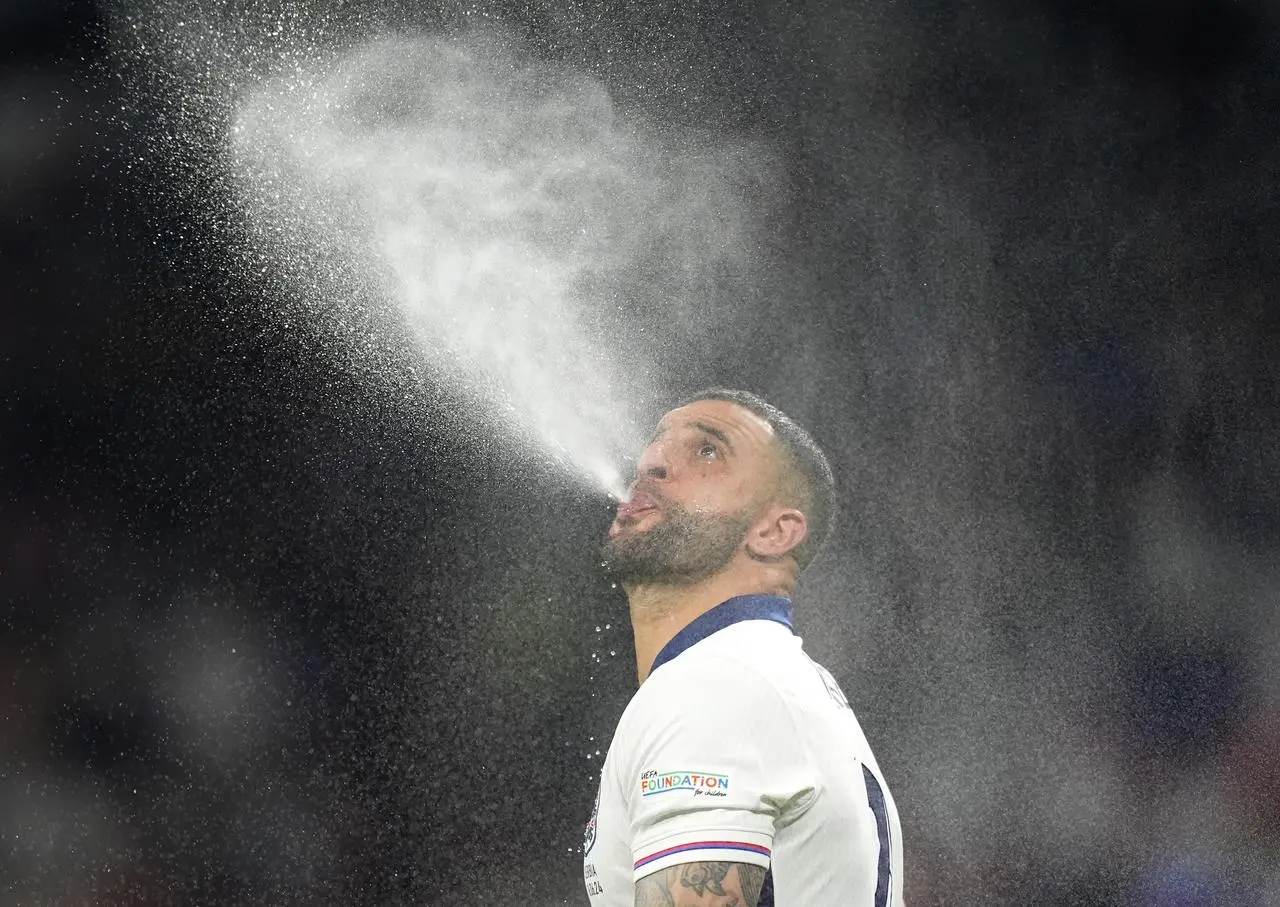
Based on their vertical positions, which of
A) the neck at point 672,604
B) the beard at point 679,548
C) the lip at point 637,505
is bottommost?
the neck at point 672,604

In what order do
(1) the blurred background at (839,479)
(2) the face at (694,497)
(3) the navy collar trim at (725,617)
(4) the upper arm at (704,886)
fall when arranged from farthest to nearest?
1. (1) the blurred background at (839,479)
2. (2) the face at (694,497)
3. (3) the navy collar trim at (725,617)
4. (4) the upper arm at (704,886)

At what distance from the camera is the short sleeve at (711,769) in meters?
1.00

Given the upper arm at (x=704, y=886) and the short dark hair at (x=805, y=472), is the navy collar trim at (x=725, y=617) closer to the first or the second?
the short dark hair at (x=805, y=472)

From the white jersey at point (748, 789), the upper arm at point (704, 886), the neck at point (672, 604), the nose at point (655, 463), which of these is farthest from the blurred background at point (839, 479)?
the upper arm at point (704, 886)

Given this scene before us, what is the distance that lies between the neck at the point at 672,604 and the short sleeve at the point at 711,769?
20 cm

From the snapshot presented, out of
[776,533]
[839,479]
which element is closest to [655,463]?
[776,533]

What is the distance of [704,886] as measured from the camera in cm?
96

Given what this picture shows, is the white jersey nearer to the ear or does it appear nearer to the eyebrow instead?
the ear

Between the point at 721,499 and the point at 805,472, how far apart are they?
161 mm

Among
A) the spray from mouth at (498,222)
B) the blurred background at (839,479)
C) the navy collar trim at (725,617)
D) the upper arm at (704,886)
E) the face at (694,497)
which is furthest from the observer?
the spray from mouth at (498,222)

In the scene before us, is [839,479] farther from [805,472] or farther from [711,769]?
[711,769]

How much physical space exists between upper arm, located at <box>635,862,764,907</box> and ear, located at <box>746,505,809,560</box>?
0.49m

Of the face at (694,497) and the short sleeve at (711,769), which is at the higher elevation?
the face at (694,497)

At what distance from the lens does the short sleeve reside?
997 millimetres
